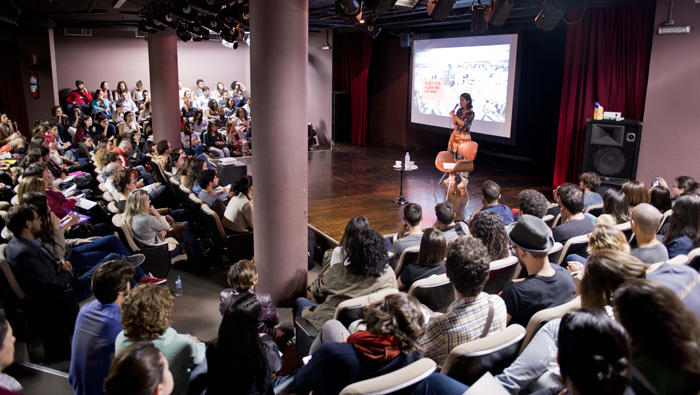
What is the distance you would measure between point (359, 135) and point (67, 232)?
968cm

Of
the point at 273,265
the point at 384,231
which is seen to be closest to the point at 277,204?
the point at 273,265

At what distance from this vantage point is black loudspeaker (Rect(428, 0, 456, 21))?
5929mm

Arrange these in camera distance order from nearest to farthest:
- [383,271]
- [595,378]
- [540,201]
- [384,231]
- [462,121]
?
[595,378], [383,271], [540,201], [384,231], [462,121]

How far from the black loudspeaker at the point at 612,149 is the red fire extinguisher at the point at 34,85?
12.9 metres

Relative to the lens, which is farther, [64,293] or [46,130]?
[46,130]

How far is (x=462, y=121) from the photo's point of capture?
Answer: 820 cm

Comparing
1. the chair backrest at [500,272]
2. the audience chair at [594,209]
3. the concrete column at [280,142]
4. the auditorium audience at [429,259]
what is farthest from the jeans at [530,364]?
the audience chair at [594,209]

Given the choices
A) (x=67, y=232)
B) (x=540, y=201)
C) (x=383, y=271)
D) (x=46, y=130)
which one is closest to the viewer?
(x=383, y=271)

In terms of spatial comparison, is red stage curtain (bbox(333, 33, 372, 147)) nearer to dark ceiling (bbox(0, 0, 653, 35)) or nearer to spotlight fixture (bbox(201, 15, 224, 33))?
dark ceiling (bbox(0, 0, 653, 35))

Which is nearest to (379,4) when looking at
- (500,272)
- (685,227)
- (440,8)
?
(440,8)

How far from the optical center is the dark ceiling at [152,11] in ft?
28.9

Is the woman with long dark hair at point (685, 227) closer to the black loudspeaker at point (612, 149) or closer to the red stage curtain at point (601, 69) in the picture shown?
the black loudspeaker at point (612, 149)

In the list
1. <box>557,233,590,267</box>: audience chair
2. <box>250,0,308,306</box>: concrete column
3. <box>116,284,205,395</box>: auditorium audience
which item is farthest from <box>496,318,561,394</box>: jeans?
<box>250,0,308,306</box>: concrete column

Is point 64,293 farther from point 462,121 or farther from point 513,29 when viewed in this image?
point 513,29
